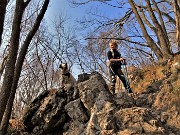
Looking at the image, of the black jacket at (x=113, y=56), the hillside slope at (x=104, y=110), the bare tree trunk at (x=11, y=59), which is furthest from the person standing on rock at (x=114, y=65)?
the bare tree trunk at (x=11, y=59)

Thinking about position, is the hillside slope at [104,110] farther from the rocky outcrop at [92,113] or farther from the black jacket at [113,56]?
the black jacket at [113,56]

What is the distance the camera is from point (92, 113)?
6.76 meters

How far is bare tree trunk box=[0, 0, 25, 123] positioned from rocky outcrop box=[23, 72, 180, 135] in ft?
7.01

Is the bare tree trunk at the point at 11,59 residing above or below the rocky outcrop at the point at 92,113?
above

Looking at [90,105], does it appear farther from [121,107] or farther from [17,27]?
[17,27]

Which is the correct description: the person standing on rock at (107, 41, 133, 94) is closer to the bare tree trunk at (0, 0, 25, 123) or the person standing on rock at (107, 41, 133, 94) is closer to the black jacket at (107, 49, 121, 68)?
the black jacket at (107, 49, 121, 68)

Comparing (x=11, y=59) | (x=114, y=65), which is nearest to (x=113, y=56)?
(x=114, y=65)

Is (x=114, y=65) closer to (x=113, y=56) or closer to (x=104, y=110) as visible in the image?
(x=113, y=56)

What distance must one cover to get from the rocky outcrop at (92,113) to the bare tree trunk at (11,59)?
2135 mm

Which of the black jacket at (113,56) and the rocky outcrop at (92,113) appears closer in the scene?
the rocky outcrop at (92,113)

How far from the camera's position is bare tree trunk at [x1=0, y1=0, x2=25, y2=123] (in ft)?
17.5

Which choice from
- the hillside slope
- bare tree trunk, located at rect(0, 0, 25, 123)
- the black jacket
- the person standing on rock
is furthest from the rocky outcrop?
bare tree trunk, located at rect(0, 0, 25, 123)

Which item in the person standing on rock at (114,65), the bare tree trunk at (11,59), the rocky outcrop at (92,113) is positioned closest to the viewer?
the bare tree trunk at (11,59)

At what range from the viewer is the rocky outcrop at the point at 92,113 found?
620cm
